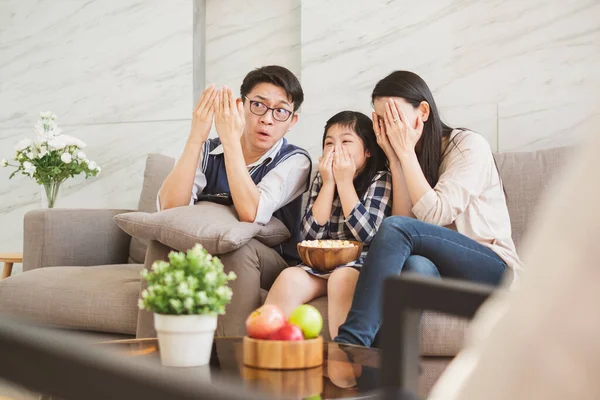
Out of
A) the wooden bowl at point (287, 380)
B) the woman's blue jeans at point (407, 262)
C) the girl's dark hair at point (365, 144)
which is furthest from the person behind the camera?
the girl's dark hair at point (365, 144)

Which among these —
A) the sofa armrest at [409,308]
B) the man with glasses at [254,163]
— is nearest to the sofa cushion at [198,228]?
the man with glasses at [254,163]

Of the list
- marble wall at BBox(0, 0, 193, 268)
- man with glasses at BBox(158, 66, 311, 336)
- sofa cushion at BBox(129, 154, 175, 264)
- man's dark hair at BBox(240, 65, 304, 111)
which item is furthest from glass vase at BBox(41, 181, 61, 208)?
man's dark hair at BBox(240, 65, 304, 111)

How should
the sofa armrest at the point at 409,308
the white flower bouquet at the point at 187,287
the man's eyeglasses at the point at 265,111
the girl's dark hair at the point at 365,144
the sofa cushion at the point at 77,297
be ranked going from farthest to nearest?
the man's eyeglasses at the point at 265,111, the girl's dark hair at the point at 365,144, the sofa cushion at the point at 77,297, the white flower bouquet at the point at 187,287, the sofa armrest at the point at 409,308

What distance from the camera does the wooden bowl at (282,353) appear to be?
1.31 meters

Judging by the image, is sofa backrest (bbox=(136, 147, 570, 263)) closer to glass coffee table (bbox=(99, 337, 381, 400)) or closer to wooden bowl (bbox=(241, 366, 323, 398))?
glass coffee table (bbox=(99, 337, 381, 400))

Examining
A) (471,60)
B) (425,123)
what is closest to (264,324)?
(425,123)

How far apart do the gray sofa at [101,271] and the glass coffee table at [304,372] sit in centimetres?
38

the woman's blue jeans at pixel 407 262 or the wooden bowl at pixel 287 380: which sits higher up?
the woman's blue jeans at pixel 407 262

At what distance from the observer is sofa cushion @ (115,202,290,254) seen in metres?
2.01

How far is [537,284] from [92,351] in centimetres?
22

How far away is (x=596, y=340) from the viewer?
17 cm

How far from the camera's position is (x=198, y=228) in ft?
6.69

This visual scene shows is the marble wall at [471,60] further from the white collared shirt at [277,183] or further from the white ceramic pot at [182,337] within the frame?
the white ceramic pot at [182,337]

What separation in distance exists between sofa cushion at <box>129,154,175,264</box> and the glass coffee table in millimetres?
1296
